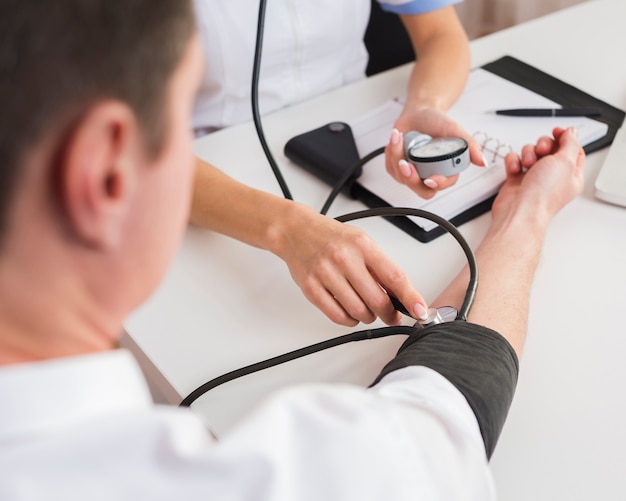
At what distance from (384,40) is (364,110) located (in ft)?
1.74

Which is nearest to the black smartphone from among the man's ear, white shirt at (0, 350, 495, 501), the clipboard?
the clipboard

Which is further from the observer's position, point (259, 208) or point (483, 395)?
point (259, 208)

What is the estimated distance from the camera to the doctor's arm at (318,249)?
0.78 meters

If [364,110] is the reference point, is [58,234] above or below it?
above

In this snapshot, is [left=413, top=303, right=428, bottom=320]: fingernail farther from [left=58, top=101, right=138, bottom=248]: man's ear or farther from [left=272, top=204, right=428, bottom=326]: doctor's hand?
[left=58, top=101, right=138, bottom=248]: man's ear

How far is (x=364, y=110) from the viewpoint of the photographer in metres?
1.18

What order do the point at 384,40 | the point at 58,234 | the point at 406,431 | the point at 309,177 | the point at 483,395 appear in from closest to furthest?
the point at 58,234 < the point at 406,431 < the point at 483,395 < the point at 309,177 < the point at 384,40

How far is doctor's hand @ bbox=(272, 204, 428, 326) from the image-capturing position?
78 centimetres

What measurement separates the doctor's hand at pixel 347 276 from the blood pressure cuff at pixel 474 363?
1.7 inches

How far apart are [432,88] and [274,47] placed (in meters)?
0.28

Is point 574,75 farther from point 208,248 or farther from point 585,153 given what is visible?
point 208,248

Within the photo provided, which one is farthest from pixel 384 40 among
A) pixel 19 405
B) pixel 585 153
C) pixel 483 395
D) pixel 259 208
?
pixel 19 405

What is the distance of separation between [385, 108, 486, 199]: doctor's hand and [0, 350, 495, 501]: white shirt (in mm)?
402

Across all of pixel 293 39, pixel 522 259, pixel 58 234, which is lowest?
pixel 522 259
